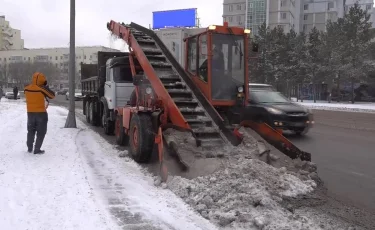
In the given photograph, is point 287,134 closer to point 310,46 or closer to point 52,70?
point 310,46

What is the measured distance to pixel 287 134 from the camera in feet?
47.0

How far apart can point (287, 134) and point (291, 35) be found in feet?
136

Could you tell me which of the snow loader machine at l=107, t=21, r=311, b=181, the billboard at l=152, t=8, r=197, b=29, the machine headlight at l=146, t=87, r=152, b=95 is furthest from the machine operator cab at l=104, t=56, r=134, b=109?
the billboard at l=152, t=8, r=197, b=29

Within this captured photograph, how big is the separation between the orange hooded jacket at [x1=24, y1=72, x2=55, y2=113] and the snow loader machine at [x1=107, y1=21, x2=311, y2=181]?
6.37ft

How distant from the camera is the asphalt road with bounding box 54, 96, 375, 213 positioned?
6572 mm

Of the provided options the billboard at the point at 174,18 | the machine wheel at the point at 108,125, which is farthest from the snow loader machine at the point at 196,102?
the billboard at the point at 174,18

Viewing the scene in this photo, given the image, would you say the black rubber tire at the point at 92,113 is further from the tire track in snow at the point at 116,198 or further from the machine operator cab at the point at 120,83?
the tire track in snow at the point at 116,198

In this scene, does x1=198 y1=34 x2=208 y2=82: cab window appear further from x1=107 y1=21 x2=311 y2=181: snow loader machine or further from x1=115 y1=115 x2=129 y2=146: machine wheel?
x1=115 y1=115 x2=129 y2=146: machine wheel

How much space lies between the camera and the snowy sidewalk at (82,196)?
482 cm

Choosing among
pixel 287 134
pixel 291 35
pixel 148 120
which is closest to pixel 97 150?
pixel 148 120

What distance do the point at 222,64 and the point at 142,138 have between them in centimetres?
246

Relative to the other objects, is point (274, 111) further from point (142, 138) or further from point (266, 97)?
point (142, 138)

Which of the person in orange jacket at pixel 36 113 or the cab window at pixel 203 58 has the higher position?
the cab window at pixel 203 58

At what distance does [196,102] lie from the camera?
334 inches
